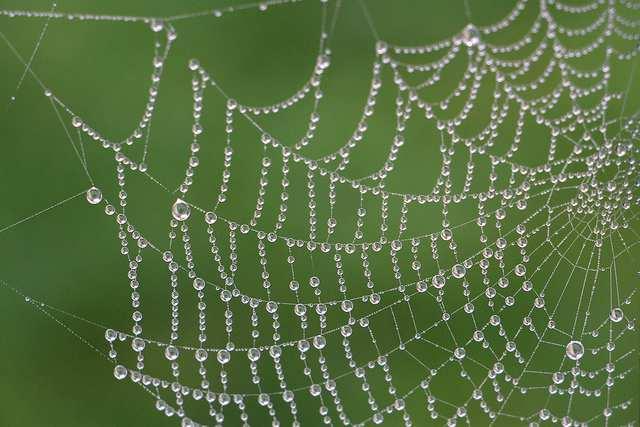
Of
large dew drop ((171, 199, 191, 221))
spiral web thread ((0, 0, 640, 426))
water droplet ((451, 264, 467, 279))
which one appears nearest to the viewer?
large dew drop ((171, 199, 191, 221))

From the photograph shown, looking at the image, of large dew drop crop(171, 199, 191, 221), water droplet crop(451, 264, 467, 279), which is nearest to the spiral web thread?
water droplet crop(451, 264, 467, 279)

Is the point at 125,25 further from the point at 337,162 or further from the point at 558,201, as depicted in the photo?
the point at 558,201

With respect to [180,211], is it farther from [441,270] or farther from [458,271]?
[441,270]

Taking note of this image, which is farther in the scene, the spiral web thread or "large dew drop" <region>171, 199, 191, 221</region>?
the spiral web thread

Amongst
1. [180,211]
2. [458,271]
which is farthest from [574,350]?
[180,211]

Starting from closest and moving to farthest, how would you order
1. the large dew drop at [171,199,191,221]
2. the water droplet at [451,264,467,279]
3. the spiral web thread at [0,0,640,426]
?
the large dew drop at [171,199,191,221]
the water droplet at [451,264,467,279]
the spiral web thread at [0,0,640,426]

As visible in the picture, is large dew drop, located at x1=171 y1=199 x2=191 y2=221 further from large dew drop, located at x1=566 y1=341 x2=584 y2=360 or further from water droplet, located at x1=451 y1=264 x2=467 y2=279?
large dew drop, located at x1=566 y1=341 x2=584 y2=360

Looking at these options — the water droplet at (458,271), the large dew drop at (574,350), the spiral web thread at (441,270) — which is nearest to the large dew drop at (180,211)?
the spiral web thread at (441,270)

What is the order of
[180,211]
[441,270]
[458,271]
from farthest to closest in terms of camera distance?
1. [441,270]
2. [458,271]
3. [180,211]

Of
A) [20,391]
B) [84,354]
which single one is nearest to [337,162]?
[84,354]

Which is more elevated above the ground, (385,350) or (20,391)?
(20,391)

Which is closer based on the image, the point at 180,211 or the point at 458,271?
the point at 180,211
